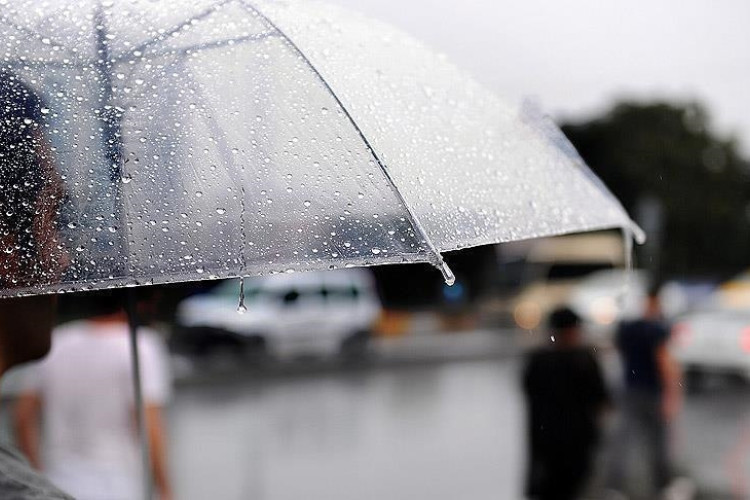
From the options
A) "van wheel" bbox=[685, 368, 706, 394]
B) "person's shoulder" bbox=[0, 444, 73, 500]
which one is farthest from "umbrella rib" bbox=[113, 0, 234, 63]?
"van wheel" bbox=[685, 368, 706, 394]

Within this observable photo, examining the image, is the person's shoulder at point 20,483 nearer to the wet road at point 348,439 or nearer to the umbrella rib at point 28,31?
the umbrella rib at point 28,31

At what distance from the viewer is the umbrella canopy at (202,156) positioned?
1563 mm

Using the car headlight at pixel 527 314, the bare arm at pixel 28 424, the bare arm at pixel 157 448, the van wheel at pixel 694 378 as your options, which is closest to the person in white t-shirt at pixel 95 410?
the bare arm at pixel 157 448

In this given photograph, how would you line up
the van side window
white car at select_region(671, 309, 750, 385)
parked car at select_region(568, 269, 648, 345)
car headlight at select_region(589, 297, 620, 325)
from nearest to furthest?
white car at select_region(671, 309, 750, 385)
the van side window
parked car at select_region(568, 269, 648, 345)
car headlight at select_region(589, 297, 620, 325)

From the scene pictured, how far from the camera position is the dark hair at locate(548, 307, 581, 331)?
16.8 ft

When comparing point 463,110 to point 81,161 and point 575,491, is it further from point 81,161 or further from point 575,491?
point 575,491

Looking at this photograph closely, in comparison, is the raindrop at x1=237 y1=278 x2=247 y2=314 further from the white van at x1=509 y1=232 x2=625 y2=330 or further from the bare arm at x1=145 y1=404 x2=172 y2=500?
the white van at x1=509 y1=232 x2=625 y2=330

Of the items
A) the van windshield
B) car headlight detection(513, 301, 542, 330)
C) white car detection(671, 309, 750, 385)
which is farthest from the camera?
the van windshield

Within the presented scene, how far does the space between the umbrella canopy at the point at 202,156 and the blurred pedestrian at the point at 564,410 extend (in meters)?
3.25

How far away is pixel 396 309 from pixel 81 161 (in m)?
28.2

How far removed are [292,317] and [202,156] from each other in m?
16.3

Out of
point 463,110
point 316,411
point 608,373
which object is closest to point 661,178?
point 608,373

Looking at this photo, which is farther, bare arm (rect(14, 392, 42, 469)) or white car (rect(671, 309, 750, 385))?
white car (rect(671, 309, 750, 385))

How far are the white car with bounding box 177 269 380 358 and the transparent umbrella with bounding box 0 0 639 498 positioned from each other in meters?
13.8
